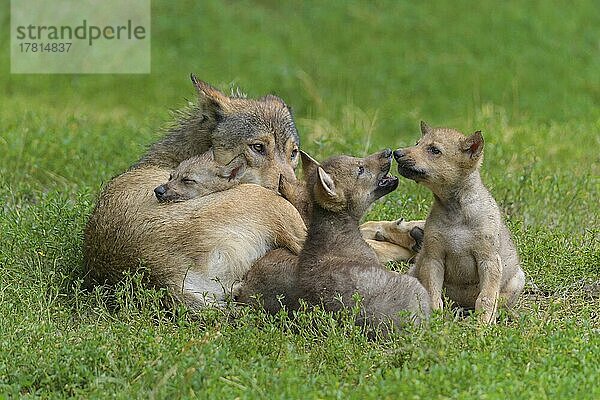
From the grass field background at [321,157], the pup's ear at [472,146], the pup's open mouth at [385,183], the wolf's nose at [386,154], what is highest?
the pup's ear at [472,146]

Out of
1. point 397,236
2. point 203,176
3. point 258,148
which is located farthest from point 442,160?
point 203,176

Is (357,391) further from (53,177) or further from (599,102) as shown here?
(599,102)

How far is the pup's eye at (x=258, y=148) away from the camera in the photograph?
878 centimetres

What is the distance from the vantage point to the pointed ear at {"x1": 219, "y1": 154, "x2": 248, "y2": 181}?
861cm

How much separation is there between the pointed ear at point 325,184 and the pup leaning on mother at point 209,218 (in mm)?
637

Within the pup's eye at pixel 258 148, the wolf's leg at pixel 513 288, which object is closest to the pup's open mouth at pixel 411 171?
the wolf's leg at pixel 513 288

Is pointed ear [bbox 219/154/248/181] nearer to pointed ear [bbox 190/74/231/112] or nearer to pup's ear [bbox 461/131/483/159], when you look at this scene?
pointed ear [bbox 190/74/231/112]

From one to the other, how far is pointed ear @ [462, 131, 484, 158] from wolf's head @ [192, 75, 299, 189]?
57.3 inches

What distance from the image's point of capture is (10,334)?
22.6 feet

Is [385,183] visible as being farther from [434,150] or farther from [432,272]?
[432,272]

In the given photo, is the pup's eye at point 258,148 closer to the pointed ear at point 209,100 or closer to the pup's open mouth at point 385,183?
the pointed ear at point 209,100

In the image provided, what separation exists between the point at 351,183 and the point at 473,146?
2.96ft

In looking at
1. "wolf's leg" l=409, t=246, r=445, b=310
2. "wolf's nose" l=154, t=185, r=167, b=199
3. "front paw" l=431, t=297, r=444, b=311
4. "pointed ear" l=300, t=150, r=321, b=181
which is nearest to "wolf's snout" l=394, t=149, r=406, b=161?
"pointed ear" l=300, t=150, r=321, b=181

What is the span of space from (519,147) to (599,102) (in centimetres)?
514
